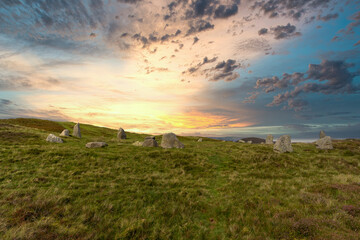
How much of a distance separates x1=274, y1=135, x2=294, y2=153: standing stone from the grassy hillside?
11.6m

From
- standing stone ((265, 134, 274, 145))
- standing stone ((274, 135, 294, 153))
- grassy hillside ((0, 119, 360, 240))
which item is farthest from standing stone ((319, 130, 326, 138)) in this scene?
grassy hillside ((0, 119, 360, 240))

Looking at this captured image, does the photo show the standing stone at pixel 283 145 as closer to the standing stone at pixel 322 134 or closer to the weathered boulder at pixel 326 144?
the weathered boulder at pixel 326 144

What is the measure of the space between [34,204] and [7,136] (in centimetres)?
3017

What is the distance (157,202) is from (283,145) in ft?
95.7

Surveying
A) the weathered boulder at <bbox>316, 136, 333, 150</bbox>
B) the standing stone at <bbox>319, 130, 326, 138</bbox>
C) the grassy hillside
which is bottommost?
the grassy hillside

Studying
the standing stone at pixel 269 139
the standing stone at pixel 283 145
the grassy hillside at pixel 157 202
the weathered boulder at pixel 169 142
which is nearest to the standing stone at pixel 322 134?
the standing stone at pixel 269 139

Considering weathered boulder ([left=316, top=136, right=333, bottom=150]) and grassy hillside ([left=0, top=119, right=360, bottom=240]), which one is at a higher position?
weathered boulder ([left=316, top=136, right=333, bottom=150])

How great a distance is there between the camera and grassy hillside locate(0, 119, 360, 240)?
7.28 metres

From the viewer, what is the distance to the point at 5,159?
16.5 meters

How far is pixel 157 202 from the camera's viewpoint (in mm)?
10555

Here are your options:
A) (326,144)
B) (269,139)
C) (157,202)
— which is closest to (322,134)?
(269,139)

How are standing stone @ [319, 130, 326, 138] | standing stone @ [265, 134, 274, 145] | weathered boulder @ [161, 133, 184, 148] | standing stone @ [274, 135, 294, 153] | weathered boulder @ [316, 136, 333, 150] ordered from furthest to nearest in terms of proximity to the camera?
standing stone @ [319, 130, 326, 138] < standing stone @ [265, 134, 274, 145] < weathered boulder @ [316, 136, 333, 150] < standing stone @ [274, 135, 294, 153] < weathered boulder @ [161, 133, 184, 148]

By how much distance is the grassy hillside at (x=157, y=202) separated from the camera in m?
7.28

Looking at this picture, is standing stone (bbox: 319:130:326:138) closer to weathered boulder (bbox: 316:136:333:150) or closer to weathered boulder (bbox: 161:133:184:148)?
weathered boulder (bbox: 316:136:333:150)
